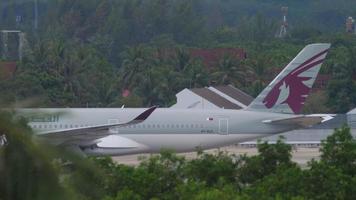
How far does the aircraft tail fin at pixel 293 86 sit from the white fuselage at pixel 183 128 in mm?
953

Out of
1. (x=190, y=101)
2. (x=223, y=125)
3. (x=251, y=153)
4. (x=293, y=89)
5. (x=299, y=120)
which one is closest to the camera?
(x=299, y=120)

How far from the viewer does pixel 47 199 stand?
5141 millimetres

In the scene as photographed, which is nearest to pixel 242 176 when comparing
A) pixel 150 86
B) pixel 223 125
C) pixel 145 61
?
pixel 223 125

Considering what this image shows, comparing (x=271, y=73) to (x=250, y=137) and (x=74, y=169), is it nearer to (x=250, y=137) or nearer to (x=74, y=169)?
(x=250, y=137)

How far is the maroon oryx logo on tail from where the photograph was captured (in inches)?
1524

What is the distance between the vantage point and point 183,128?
36.8 metres

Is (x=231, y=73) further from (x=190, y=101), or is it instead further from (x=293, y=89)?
(x=293, y=89)

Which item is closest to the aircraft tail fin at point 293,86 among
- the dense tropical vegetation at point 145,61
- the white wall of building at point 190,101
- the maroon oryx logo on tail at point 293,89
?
the maroon oryx logo on tail at point 293,89

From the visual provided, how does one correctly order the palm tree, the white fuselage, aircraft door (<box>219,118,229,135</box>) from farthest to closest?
the palm tree
aircraft door (<box>219,118,229,135</box>)
the white fuselage

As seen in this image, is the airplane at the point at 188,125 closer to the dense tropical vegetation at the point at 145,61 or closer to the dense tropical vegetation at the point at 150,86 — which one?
the dense tropical vegetation at the point at 145,61

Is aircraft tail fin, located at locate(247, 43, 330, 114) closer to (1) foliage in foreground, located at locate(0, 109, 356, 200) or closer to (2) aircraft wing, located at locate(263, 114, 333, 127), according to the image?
(2) aircraft wing, located at locate(263, 114, 333, 127)

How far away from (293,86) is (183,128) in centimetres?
438

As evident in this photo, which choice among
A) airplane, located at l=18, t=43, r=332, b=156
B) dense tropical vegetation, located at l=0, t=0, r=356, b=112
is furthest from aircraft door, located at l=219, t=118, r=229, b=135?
dense tropical vegetation, located at l=0, t=0, r=356, b=112

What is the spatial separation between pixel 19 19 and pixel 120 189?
499 ft
